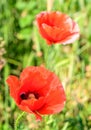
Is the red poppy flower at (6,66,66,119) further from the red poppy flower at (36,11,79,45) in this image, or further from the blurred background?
the blurred background

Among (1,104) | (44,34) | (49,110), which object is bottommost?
(1,104)

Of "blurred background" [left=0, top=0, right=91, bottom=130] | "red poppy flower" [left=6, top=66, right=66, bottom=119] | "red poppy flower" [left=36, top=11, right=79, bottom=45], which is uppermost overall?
"red poppy flower" [left=36, top=11, right=79, bottom=45]

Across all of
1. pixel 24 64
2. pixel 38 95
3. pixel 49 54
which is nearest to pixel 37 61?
pixel 24 64

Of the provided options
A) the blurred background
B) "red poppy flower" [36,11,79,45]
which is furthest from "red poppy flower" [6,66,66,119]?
the blurred background

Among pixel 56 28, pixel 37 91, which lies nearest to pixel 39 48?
pixel 56 28

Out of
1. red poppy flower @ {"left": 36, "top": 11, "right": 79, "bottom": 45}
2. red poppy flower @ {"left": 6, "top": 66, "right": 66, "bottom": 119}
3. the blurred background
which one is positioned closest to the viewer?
red poppy flower @ {"left": 6, "top": 66, "right": 66, "bottom": 119}

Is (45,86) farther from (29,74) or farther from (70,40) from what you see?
(70,40)
